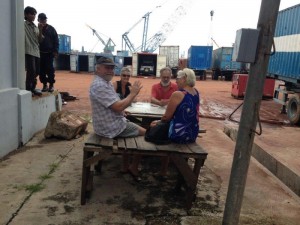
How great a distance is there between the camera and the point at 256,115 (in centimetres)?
256

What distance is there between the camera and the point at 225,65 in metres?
30.2

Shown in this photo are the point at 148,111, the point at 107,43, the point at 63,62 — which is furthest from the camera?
the point at 107,43

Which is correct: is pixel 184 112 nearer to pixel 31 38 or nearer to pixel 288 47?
pixel 31 38

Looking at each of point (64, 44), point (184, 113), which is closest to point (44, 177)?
point (184, 113)

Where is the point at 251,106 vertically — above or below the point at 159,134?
above

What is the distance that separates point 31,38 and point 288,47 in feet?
28.4

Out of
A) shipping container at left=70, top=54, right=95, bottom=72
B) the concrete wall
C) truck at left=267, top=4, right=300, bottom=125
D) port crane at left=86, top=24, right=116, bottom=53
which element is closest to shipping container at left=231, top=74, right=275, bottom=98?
truck at left=267, top=4, right=300, bottom=125

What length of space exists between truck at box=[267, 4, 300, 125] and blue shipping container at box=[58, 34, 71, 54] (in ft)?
82.7

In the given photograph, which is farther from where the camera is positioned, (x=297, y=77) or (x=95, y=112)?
(x=297, y=77)

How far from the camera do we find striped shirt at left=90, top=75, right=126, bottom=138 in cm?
368

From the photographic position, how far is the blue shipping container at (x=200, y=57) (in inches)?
1156

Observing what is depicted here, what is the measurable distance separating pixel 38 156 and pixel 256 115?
12.1 ft

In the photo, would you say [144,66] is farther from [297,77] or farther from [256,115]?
[256,115]

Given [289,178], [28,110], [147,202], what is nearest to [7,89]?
[28,110]
